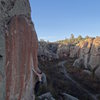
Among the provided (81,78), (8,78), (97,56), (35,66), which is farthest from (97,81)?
(8,78)

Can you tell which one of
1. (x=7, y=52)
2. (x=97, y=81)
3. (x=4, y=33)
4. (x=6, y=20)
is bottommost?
(x=97, y=81)

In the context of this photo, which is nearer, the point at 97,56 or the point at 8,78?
the point at 8,78

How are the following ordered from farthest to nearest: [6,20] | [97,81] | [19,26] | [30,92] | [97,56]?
[97,56] < [97,81] < [30,92] < [19,26] < [6,20]

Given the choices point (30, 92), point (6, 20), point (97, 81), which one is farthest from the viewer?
point (97, 81)

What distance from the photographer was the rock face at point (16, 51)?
606cm

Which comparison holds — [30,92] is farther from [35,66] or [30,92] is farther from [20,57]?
[20,57]

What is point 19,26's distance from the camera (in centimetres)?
682

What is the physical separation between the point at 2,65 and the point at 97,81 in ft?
77.3

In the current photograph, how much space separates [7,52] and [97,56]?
29.6m

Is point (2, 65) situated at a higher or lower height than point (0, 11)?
lower

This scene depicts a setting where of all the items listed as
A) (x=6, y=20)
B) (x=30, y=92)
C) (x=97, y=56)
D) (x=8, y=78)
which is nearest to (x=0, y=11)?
(x=6, y=20)

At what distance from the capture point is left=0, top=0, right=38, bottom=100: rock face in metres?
6.06

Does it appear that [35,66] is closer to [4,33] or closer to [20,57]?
[20,57]

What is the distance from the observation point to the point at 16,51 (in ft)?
21.5
